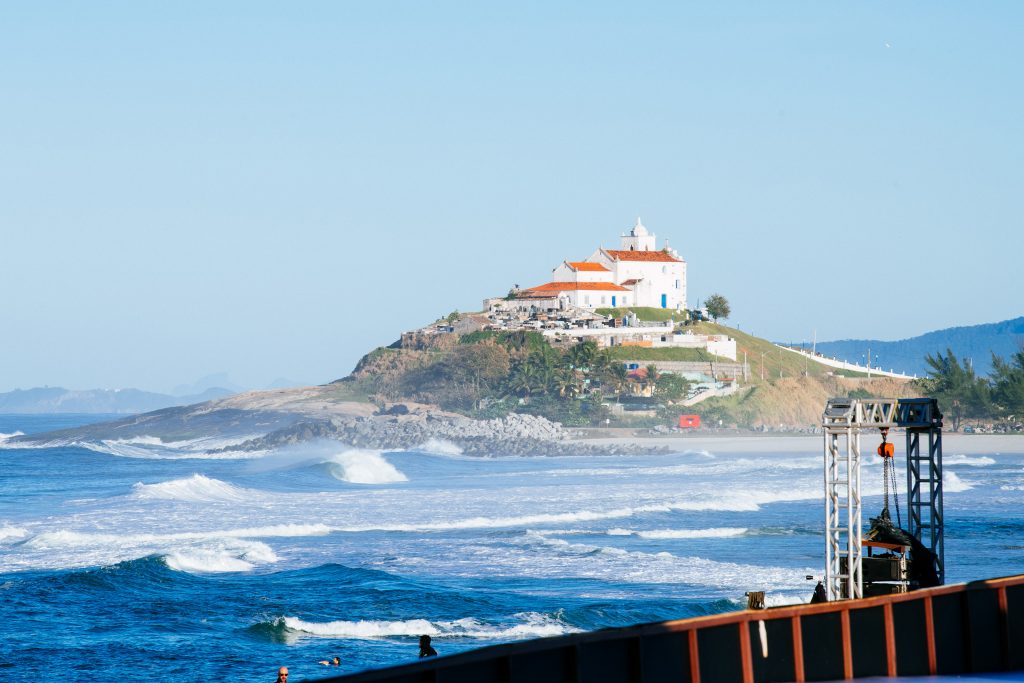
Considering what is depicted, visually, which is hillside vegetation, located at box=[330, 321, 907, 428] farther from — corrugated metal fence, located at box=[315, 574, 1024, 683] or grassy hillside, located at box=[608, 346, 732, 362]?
corrugated metal fence, located at box=[315, 574, 1024, 683]

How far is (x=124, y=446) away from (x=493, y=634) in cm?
12203

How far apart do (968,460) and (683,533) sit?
51.7m

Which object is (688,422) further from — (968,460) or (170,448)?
(968,460)

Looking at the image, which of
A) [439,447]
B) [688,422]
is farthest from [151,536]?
[688,422]

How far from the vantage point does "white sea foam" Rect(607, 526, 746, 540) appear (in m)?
47.6

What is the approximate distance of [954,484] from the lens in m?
69.1

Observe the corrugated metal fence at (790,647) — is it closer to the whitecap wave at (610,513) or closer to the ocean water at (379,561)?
the ocean water at (379,561)

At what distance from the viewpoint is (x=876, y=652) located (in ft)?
64.7

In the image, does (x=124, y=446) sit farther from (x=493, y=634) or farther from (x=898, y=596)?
(x=898, y=596)

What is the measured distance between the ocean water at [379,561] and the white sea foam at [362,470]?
7.20 m

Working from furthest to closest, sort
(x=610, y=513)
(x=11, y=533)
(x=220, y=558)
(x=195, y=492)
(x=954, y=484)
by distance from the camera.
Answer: (x=954, y=484) < (x=195, y=492) < (x=610, y=513) < (x=11, y=533) < (x=220, y=558)

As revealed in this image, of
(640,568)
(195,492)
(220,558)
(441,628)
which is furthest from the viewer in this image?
(195,492)

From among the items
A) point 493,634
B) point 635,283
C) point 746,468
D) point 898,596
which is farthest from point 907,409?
point 635,283

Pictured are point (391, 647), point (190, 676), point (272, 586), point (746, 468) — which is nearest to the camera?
point (190, 676)
